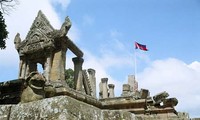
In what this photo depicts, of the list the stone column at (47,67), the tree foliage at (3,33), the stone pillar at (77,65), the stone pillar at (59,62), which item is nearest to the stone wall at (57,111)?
the stone pillar at (59,62)

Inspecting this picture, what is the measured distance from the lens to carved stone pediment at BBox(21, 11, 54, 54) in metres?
15.7

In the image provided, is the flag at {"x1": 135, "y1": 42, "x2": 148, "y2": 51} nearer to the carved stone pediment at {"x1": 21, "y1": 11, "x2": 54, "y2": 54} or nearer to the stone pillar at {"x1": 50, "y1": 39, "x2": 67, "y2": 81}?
the carved stone pediment at {"x1": 21, "y1": 11, "x2": 54, "y2": 54}

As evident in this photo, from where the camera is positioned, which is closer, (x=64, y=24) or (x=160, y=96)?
(x=160, y=96)

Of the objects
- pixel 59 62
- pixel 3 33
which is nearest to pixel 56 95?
pixel 59 62

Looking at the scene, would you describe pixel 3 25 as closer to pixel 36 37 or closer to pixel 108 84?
pixel 36 37

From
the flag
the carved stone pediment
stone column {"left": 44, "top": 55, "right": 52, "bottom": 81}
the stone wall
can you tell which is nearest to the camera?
the stone wall

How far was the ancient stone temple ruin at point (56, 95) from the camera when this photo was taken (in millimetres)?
2617

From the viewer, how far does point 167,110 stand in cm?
1145

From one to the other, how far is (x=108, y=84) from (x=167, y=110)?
20047 millimetres

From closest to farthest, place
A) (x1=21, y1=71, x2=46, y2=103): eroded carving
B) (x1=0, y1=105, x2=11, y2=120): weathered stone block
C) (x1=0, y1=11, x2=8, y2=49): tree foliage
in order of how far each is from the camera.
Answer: (x1=0, y1=105, x2=11, y2=120): weathered stone block, (x1=21, y1=71, x2=46, y2=103): eroded carving, (x1=0, y1=11, x2=8, y2=49): tree foliage

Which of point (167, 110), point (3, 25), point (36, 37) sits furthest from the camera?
point (3, 25)

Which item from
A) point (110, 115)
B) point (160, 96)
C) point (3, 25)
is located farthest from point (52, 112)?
point (3, 25)

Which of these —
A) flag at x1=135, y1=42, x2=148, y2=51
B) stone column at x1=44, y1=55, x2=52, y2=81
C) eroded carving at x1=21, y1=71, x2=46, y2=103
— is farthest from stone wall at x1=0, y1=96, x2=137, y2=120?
flag at x1=135, y1=42, x2=148, y2=51

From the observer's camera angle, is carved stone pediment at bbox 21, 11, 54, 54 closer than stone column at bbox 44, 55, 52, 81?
No
